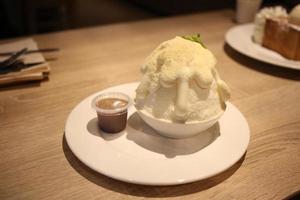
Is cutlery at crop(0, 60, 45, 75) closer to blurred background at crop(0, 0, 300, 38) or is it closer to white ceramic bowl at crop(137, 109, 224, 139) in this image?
white ceramic bowl at crop(137, 109, 224, 139)

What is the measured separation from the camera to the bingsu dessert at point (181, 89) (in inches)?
25.3

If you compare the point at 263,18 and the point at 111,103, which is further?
the point at 263,18

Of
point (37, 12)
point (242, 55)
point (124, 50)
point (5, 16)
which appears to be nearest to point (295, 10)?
point (242, 55)

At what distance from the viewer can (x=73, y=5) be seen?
3684 millimetres

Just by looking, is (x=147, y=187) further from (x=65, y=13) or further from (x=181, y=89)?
(x=65, y=13)

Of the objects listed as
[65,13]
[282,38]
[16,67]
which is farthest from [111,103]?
[65,13]

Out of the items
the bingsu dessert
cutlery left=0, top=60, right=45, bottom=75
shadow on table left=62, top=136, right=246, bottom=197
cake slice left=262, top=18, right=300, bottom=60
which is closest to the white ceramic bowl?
the bingsu dessert

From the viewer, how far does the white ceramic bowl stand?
2.16ft

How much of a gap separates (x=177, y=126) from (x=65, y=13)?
3.08 meters

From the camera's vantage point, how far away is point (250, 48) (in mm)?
1261

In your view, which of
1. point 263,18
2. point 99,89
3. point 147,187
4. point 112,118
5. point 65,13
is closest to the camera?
point 147,187

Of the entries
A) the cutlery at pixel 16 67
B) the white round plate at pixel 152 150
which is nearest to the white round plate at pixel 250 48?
the white round plate at pixel 152 150

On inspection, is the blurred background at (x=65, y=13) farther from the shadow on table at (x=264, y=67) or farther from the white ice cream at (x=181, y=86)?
the white ice cream at (x=181, y=86)

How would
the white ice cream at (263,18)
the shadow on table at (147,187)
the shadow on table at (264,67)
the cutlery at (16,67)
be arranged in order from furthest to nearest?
1. the white ice cream at (263,18)
2. the shadow on table at (264,67)
3. the cutlery at (16,67)
4. the shadow on table at (147,187)
